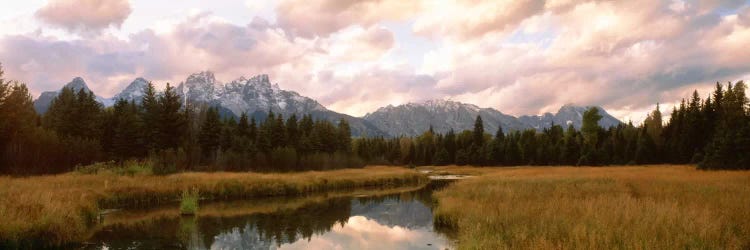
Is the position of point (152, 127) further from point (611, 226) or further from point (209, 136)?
point (611, 226)

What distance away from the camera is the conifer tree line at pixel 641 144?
49.8 m

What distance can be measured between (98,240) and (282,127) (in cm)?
7137

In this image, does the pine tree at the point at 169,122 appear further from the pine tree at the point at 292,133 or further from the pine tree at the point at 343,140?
the pine tree at the point at 343,140

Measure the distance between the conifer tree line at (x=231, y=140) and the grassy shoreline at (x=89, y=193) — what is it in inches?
270

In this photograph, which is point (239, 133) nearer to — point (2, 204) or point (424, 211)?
point (424, 211)

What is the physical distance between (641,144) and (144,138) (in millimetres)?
77883

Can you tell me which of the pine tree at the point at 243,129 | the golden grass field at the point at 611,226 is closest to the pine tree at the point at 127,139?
the pine tree at the point at 243,129

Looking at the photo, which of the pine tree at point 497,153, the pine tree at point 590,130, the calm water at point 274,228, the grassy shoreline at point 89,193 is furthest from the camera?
the pine tree at point 497,153

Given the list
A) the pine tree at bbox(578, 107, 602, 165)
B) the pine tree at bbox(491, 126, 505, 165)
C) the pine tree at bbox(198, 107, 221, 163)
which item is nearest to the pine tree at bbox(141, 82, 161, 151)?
the pine tree at bbox(198, 107, 221, 163)

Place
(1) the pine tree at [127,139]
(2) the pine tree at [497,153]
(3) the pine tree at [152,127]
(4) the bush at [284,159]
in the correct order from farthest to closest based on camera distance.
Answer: (2) the pine tree at [497,153] → (4) the bush at [284,159] → (3) the pine tree at [152,127] → (1) the pine tree at [127,139]

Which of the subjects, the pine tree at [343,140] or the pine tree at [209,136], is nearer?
the pine tree at [209,136]

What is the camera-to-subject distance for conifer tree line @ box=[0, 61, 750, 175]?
42781 mm

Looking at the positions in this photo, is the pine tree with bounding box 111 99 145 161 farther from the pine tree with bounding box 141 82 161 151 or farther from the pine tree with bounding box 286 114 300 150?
the pine tree with bounding box 286 114 300 150

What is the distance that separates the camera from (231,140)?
250 ft
